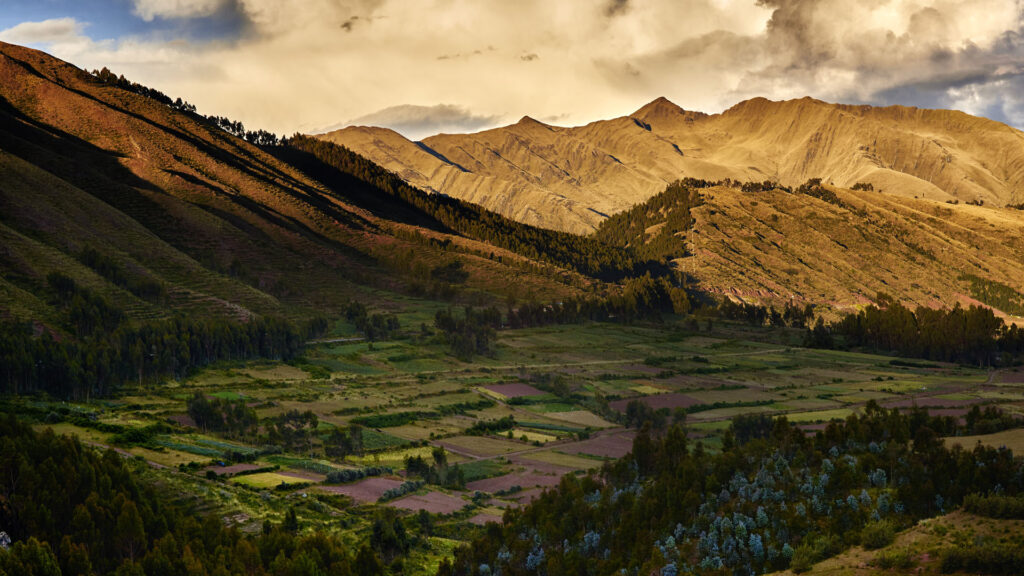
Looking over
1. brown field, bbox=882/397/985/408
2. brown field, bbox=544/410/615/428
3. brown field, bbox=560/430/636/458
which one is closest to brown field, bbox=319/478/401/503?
brown field, bbox=560/430/636/458

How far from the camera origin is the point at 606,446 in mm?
132375

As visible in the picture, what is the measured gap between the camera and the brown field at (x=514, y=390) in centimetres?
17250

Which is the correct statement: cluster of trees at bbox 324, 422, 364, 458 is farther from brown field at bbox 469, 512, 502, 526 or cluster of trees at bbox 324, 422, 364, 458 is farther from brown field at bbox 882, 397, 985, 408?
brown field at bbox 882, 397, 985, 408

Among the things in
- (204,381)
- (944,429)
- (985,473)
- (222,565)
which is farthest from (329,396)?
(985,473)

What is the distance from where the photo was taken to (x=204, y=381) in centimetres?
16500

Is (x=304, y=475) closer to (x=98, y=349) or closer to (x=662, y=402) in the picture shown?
(x=98, y=349)

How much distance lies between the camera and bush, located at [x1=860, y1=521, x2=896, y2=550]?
5541 cm

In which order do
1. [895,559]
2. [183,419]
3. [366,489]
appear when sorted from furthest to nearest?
[183,419]
[366,489]
[895,559]

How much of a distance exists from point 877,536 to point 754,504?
37.5 ft

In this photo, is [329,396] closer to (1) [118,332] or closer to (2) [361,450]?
(2) [361,450]

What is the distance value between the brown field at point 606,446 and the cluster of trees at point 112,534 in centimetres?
5619

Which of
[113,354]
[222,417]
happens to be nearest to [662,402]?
[222,417]

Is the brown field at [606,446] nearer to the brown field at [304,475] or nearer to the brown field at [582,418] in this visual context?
the brown field at [582,418]

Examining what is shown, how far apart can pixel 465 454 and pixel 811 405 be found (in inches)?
2779
